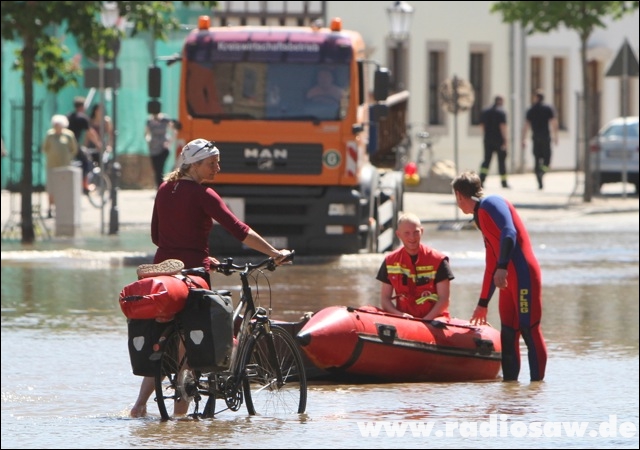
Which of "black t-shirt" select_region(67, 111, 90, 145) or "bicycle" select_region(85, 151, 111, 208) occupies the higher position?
"black t-shirt" select_region(67, 111, 90, 145)

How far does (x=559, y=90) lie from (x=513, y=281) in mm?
38788

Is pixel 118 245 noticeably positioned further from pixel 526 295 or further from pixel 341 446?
pixel 341 446

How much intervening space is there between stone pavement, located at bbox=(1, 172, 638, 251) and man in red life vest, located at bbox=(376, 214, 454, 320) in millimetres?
11580

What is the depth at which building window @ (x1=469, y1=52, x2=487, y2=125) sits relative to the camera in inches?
1907

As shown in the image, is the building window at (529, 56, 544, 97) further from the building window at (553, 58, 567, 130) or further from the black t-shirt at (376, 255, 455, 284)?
the black t-shirt at (376, 255, 455, 284)

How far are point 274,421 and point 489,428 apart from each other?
1130mm

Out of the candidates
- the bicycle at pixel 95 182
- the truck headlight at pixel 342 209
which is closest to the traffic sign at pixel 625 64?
the bicycle at pixel 95 182

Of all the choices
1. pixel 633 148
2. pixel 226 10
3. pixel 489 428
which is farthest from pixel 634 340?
pixel 226 10

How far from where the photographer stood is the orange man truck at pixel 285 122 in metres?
22.1

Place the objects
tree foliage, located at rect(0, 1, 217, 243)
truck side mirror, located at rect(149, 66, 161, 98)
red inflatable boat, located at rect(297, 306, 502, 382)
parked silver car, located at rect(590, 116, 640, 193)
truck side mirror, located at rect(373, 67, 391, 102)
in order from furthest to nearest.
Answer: parked silver car, located at rect(590, 116, 640, 193) < tree foliage, located at rect(0, 1, 217, 243) < truck side mirror, located at rect(149, 66, 161, 98) < truck side mirror, located at rect(373, 67, 391, 102) < red inflatable boat, located at rect(297, 306, 502, 382)

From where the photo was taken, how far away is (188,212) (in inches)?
415

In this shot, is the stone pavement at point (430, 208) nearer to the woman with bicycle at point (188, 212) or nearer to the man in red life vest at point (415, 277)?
the man in red life vest at point (415, 277)

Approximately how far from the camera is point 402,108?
31.6 metres

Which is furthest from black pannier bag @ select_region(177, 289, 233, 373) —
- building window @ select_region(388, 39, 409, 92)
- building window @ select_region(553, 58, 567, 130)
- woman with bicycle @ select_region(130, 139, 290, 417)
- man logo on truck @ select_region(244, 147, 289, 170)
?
building window @ select_region(553, 58, 567, 130)
